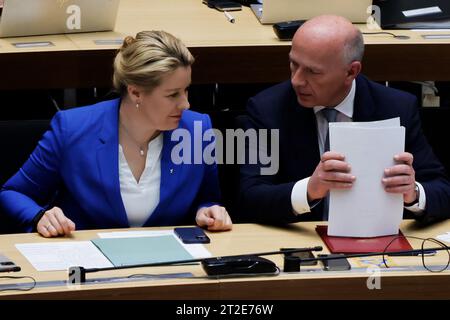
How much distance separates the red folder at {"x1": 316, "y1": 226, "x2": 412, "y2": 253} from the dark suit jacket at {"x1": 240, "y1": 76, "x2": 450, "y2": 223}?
0.28 metres

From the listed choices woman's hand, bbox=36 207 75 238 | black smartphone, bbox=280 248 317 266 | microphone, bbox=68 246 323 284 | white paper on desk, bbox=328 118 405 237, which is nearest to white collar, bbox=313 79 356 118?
white paper on desk, bbox=328 118 405 237

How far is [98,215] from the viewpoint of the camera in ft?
10.5

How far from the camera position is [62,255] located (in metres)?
2.84

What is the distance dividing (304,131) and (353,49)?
266 millimetres

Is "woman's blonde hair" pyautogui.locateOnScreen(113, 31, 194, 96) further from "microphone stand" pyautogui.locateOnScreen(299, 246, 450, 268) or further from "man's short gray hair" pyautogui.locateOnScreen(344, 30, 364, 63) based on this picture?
"microphone stand" pyautogui.locateOnScreen(299, 246, 450, 268)

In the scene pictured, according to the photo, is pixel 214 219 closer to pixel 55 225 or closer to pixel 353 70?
pixel 55 225

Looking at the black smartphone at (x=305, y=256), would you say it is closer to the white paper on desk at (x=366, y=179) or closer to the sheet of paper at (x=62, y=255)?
the white paper on desk at (x=366, y=179)

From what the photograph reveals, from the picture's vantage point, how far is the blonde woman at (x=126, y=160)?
313 cm

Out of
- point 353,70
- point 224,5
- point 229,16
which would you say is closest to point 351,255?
point 353,70

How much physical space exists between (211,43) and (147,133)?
723 millimetres

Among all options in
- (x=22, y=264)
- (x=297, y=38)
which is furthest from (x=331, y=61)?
(x=22, y=264)

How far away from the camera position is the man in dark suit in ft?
10.2
